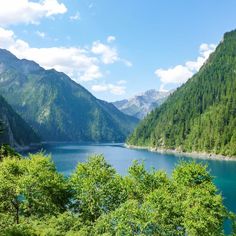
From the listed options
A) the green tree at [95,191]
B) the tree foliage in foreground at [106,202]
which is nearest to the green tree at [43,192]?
the tree foliage in foreground at [106,202]

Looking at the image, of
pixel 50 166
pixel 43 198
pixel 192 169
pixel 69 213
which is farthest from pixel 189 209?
pixel 50 166

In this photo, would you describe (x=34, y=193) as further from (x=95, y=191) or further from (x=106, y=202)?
(x=106, y=202)

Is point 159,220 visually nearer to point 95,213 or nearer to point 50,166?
point 95,213

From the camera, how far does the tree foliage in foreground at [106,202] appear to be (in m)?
50.7

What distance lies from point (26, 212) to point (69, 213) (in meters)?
9.69

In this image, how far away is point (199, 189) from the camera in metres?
56.3

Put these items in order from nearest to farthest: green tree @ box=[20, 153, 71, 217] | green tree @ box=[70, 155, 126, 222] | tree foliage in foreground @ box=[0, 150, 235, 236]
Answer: tree foliage in foreground @ box=[0, 150, 235, 236]
green tree @ box=[70, 155, 126, 222]
green tree @ box=[20, 153, 71, 217]

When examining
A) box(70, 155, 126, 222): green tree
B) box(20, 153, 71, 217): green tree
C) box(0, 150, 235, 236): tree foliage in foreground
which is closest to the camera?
box(0, 150, 235, 236): tree foliage in foreground

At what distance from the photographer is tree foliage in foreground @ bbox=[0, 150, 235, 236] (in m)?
50.7

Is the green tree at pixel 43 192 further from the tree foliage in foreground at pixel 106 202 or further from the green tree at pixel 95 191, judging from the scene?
the green tree at pixel 95 191

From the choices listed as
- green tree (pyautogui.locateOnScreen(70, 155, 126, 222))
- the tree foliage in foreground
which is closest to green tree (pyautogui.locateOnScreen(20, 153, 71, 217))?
the tree foliage in foreground

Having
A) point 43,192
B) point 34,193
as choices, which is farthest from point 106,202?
point 34,193

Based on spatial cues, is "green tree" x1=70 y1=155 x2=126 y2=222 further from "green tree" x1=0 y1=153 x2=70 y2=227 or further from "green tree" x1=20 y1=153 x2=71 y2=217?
"green tree" x1=0 y1=153 x2=70 y2=227

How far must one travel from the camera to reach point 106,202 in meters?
60.6
